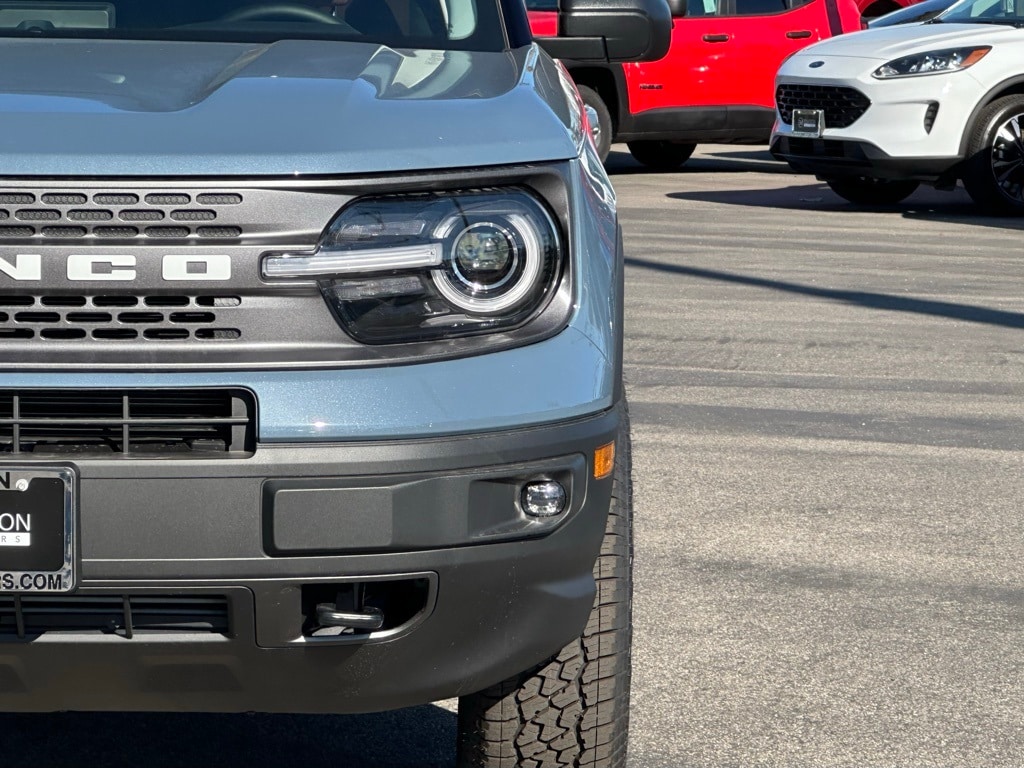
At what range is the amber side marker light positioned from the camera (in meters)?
2.35

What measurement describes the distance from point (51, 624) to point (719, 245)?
8431mm

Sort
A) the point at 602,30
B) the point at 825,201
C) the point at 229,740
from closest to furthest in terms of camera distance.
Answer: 1. the point at 229,740
2. the point at 602,30
3. the point at 825,201

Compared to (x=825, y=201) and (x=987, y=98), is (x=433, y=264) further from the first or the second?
(x=825, y=201)

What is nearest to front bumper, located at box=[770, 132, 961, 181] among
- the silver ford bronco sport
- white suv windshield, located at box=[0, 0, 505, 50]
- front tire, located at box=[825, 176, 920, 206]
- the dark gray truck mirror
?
front tire, located at box=[825, 176, 920, 206]

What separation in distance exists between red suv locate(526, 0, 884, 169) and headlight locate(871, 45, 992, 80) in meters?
2.60

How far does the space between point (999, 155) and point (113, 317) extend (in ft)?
33.1

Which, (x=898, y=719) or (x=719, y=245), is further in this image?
(x=719, y=245)

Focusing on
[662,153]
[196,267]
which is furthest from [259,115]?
[662,153]

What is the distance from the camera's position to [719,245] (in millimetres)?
10328

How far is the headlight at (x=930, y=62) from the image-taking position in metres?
11.3

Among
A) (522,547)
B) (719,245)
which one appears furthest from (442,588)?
(719,245)

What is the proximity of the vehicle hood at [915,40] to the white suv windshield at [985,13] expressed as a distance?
0.15 metres

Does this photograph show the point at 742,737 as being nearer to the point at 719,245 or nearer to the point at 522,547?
the point at 522,547

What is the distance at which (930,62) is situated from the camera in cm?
1130
